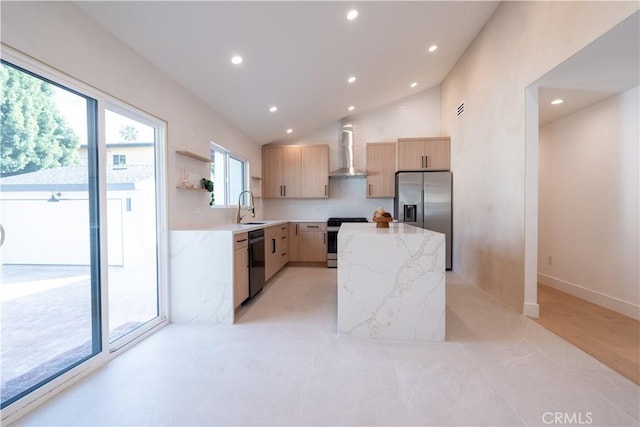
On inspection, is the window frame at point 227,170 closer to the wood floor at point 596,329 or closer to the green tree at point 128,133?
the green tree at point 128,133

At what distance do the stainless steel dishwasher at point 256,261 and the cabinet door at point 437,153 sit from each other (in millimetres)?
3307

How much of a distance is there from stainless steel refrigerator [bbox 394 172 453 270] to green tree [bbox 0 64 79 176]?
14.7 feet

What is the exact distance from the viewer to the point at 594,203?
323cm

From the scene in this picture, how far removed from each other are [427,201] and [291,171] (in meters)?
2.69

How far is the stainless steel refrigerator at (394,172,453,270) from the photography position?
15.9 ft

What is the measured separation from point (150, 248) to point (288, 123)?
313 centimetres

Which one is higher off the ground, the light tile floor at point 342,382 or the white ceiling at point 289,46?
the white ceiling at point 289,46

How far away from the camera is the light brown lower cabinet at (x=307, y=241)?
5305 millimetres

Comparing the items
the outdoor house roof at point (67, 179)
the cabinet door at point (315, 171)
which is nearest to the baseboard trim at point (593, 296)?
the cabinet door at point (315, 171)

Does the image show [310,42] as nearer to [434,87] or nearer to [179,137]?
[179,137]

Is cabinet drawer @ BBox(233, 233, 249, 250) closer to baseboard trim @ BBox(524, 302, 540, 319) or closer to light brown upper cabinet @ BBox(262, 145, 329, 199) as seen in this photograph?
light brown upper cabinet @ BBox(262, 145, 329, 199)

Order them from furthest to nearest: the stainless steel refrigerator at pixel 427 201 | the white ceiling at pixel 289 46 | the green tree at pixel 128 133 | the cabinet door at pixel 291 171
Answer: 1. the cabinet door at pixel 291 171
2. the stainless steel refrigerator at pixel 427 201
3. the green tree at pixel 128 133
4. the white ceiling at pixel 289 46

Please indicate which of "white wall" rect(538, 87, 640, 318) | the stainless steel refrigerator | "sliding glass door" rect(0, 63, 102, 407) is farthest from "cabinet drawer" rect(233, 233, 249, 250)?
"white wall" rect(538, 87, 640, 318)

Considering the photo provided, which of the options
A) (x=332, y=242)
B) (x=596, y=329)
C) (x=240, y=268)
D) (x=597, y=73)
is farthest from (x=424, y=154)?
(x=240, y=268)
